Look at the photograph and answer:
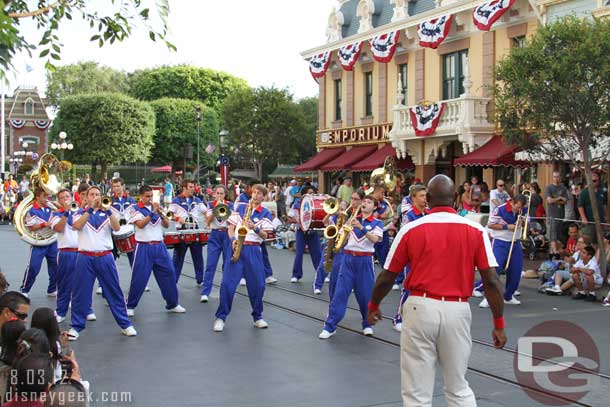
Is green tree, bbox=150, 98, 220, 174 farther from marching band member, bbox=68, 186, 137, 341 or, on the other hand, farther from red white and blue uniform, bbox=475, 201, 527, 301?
marching band member, bbox=68, 186, 137, 341

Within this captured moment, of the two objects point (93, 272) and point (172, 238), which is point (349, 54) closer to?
point (172, 238)

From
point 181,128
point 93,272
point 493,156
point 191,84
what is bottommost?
point 93,272

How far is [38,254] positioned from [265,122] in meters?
32.8

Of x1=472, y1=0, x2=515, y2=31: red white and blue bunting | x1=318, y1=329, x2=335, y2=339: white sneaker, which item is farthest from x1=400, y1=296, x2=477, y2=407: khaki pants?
x1=472, y1=0, x2=515, y2=31: red white and blue bunting

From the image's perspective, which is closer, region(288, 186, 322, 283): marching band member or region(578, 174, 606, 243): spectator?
region(578, 174, 606, 243): spectator

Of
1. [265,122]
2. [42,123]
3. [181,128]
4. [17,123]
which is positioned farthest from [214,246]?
[42,123]

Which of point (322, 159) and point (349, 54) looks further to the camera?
point (322, 159)

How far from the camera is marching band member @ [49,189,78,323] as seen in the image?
1127 cm

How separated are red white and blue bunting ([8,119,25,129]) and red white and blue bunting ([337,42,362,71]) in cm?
5291

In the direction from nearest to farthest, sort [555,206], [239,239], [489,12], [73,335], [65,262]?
[73,335] → [239,239] → [65,262] → [555,206] → [489,12]

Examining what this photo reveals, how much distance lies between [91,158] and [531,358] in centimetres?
5341

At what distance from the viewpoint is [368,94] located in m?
30.8

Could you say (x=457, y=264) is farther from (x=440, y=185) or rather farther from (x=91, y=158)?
(x=91, y=158)

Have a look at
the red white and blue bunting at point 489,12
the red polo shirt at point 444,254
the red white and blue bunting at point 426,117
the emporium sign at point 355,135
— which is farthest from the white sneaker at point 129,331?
the emporium sign at point 355,135
